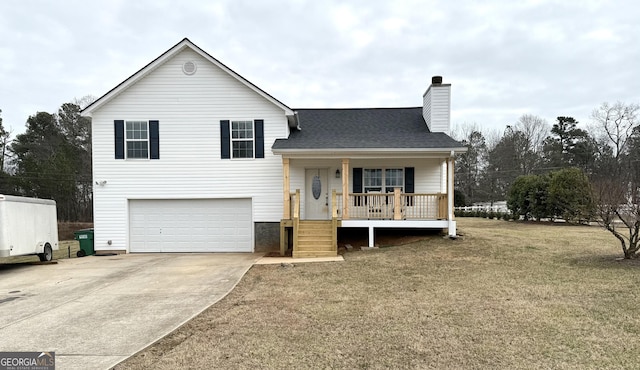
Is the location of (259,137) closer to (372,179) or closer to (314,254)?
(372,179)

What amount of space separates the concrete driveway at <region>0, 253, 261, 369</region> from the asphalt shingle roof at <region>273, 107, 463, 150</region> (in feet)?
16.3

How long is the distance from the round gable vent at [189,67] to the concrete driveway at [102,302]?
6.94 m

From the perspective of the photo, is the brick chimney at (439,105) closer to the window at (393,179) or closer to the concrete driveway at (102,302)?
the window at (393,179)

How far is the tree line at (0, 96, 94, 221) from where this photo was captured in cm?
3174

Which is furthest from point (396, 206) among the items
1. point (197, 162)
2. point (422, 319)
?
point (197, 162)

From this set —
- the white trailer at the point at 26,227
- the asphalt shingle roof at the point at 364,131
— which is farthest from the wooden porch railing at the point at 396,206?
the white trailer at the point at 26,227

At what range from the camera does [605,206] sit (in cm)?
962

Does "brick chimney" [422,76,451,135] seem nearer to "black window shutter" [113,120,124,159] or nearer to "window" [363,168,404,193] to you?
"window" [363,168,404,193]

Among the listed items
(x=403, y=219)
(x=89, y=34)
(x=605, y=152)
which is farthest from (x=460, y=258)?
(x=605, y=152)

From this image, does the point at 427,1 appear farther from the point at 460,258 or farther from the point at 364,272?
the point at 364,272

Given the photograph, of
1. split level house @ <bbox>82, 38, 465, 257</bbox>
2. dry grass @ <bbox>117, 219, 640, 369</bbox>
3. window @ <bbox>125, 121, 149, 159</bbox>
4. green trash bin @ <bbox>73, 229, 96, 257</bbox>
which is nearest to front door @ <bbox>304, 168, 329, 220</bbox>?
split level house @ <bbox>82, 38, 465, 257</bbox>

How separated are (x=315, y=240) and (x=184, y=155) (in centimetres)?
603

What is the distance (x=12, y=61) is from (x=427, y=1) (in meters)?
28.4

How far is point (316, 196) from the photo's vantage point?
47.1 feet
